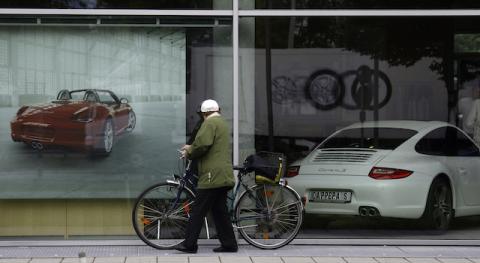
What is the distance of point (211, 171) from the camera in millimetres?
8562

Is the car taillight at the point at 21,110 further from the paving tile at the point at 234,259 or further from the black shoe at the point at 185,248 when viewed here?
the paving tile at the point at 234,259

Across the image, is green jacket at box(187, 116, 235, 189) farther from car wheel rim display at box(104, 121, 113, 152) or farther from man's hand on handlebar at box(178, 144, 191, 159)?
car wheel rim display at box(104, 121, 113, 152)

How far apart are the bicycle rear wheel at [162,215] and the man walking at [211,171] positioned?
0.28m

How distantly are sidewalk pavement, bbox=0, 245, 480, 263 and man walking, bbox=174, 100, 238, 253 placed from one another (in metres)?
0.34

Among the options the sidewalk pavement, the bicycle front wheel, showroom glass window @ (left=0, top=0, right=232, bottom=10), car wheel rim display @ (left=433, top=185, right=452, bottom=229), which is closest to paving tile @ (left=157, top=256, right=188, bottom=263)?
the sidewalk pavement

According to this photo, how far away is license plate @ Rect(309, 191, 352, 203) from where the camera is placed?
9.43m

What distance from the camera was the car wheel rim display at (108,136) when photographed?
955 cm

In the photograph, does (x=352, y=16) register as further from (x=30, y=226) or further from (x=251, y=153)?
(x=30, y=226)

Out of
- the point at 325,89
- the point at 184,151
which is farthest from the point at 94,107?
the point at 325,89

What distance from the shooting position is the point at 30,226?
31.5 ft

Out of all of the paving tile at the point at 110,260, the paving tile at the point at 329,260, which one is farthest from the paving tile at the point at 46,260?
the paving tile at the point at 329,260

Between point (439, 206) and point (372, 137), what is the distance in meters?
1.14

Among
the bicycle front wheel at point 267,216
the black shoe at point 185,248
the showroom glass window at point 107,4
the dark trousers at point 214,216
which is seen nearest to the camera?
the dark trousers at point 214,216

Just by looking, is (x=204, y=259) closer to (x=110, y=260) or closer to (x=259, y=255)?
(x=259, y=255)
